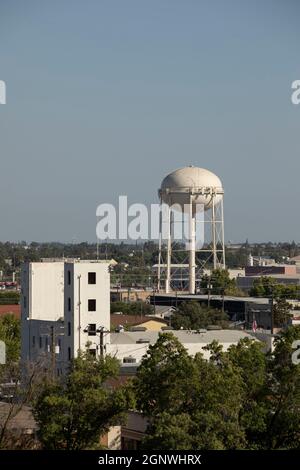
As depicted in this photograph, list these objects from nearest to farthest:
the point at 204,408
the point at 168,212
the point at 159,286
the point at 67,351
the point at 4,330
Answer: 1. the point at 204,408
2. the point at 67,351
3. the point at 4,330
4. the point at 168,212
5. the point at 159,286

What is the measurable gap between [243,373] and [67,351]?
50.9 feet

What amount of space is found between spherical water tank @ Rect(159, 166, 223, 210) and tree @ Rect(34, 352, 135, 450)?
6116 cm

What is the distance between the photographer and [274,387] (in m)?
29.2

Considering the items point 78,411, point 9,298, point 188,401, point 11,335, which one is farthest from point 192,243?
point 188,401

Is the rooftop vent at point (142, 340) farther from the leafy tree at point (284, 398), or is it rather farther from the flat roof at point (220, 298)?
the flat roof at point (220, 298)

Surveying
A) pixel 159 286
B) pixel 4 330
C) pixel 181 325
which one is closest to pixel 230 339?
pixel 4 330

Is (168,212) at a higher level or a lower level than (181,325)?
higher

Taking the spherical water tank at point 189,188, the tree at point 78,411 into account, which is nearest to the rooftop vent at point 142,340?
the tree at point 78,411

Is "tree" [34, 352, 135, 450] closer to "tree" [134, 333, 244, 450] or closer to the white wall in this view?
"tree" [134, 333, 244, 450]

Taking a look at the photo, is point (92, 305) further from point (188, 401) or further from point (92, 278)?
point (188, 401)

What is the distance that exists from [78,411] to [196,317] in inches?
1530

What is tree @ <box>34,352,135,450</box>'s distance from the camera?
1082 inches

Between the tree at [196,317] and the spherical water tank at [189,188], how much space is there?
1924cm
